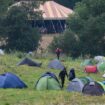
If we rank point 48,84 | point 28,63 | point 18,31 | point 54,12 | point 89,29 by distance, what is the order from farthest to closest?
point 54,12, point 18,31, point 89,29, point 28,63, point 48,84

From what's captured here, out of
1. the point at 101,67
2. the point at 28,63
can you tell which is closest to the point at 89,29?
the point at 28,63

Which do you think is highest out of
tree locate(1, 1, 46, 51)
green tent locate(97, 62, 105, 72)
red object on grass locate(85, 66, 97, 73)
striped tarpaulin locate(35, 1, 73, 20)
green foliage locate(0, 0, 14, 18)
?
green tent locate(97, 62, 105, 72)

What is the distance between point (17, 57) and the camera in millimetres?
38281

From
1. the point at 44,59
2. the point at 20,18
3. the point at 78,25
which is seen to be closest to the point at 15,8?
the point at 20,18

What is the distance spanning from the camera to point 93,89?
2070 cm

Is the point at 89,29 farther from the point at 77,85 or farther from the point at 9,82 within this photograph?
the point at 77,85

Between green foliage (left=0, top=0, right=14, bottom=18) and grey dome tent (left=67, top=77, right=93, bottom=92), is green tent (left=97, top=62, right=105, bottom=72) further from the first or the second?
green foliage (left=0, top=0, right=14, bottom=18)

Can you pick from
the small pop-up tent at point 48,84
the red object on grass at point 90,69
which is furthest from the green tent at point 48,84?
the red object on grass at point 90,69

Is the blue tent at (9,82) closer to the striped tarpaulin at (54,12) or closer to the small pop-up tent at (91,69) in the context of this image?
the small pop-up tent at (91,69)

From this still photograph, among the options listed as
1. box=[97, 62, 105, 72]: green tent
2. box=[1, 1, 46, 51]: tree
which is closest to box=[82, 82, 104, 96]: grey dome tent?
box=[97, 62, 105, 72]: green tent

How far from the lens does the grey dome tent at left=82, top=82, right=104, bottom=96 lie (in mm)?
20672

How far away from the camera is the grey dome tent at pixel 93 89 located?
67.8 ft

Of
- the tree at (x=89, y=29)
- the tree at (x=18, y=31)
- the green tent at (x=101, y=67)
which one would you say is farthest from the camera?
the tree at (x=18, y=31)

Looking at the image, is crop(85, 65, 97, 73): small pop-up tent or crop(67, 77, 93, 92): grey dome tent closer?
crop(67, 77, 93, 92): grey dome tent
